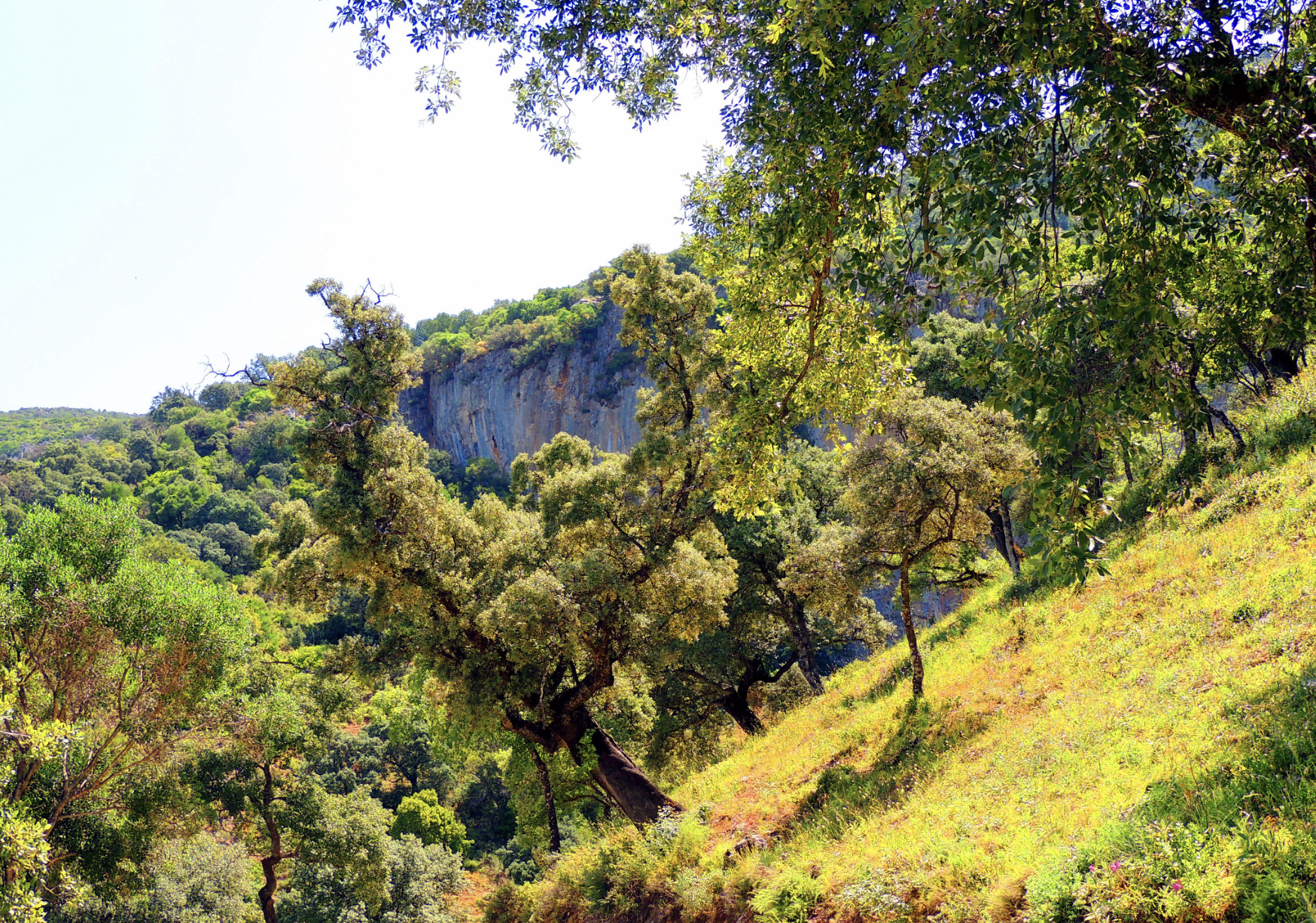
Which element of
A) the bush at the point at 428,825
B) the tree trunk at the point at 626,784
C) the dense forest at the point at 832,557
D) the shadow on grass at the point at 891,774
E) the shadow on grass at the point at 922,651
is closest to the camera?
the dense forest at the point at 832,557

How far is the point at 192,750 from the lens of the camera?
665 inches

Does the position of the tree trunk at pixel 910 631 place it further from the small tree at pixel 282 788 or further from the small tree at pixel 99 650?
the small tree at pixel 282 788

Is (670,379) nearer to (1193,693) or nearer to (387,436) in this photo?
(387,436)

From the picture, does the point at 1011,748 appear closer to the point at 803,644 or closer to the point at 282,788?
the point at 803,644

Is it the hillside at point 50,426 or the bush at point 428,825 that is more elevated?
the hillside at point 50,426

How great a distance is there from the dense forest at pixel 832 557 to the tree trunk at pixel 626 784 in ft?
0.53

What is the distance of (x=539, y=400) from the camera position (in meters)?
76.6

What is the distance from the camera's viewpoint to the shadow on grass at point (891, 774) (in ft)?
27.6

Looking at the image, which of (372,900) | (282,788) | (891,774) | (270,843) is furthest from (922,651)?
(270,843)

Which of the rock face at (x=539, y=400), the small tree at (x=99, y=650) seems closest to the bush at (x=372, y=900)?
the small tree at (x=99, y=650)

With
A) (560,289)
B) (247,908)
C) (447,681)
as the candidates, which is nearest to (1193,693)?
(447,681)

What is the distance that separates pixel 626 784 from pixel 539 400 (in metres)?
65.8

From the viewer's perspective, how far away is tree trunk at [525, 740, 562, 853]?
16094 millimetres

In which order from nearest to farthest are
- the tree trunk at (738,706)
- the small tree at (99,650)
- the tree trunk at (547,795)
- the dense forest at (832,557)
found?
the dense forest at (832,557), the small tree at (99,650), the tree trunk at (547,795), the tree trunk at (738,706)
